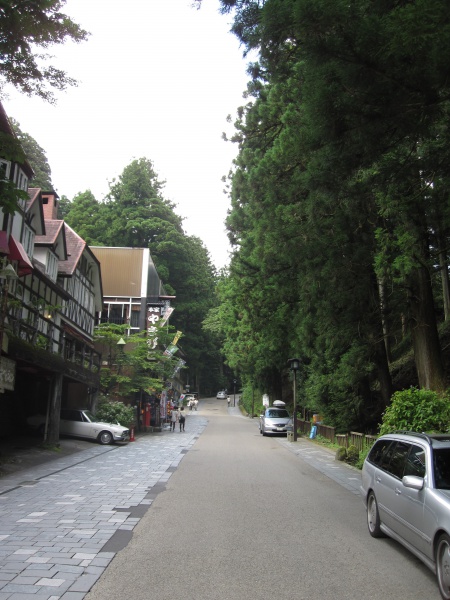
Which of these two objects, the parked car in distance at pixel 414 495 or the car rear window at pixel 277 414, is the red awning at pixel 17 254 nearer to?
the parked car in distance at pixel 414 495

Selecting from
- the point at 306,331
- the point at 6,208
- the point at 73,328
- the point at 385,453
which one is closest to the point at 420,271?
the point at 306,331

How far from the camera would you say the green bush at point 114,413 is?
26031 mm

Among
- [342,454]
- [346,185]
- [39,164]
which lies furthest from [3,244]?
[39,164]

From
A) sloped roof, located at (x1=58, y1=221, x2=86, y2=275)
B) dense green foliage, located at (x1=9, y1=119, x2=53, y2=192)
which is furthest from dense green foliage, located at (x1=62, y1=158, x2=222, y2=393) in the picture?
sloped roof, located at (x1=58, y1=221, x2=86, y2=275)

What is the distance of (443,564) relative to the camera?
15.6 ft

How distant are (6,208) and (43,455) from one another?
38.6 feet

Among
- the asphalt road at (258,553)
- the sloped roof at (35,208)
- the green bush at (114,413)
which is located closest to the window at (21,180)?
the sloped roof at (35,208)

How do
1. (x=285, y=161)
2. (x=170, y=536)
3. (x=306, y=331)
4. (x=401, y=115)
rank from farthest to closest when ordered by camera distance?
1. (x=306, y=331)
2. (x=285, y=161)
3. (x=170, y=536)
4. (x=401, y=115)

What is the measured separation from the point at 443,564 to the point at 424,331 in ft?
28.8

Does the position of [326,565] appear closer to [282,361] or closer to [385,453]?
[385,453]

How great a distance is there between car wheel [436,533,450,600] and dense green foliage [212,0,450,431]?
4.68 meters

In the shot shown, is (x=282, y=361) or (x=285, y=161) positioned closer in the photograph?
(x=285, y=161)

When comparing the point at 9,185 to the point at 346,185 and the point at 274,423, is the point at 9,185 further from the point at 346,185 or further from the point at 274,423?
the point at 274,423

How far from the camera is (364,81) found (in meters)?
5.82
